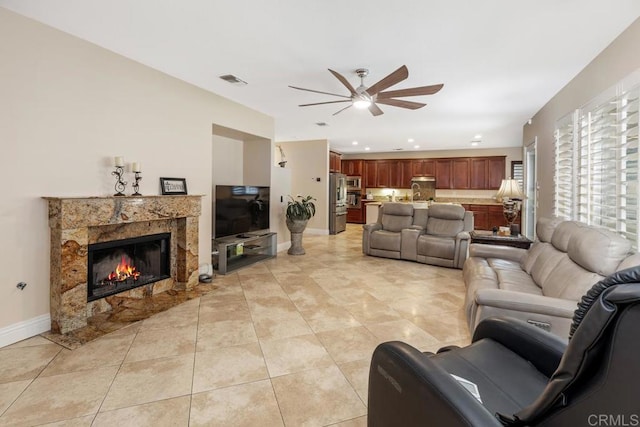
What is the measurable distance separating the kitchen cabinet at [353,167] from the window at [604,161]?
7.11 meters

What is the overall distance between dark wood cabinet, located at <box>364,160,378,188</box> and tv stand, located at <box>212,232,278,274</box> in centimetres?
581

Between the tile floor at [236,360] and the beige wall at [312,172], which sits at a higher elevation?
the beige wall at [312,172]

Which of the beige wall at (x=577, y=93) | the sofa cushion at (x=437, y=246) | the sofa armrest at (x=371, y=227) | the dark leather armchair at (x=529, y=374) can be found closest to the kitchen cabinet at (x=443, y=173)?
the beige wall at (x=577, y=93)

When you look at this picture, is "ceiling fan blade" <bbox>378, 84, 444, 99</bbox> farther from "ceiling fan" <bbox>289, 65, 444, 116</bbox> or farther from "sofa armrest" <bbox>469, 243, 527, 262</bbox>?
"sofa armrest" <bbox>469, 243, 527, 262</bbox>

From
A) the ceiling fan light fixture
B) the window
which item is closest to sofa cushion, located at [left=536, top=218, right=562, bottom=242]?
the window

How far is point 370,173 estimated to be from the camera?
11.0m

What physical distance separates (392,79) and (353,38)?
50 cm

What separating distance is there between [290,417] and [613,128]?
11.6ft

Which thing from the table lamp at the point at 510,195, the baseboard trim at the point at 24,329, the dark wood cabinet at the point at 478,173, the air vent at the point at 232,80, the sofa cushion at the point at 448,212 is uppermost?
the air vent at the point at 232,80

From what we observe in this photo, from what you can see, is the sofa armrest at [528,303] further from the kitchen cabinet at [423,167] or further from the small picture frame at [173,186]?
the kitchen cabinet at [423,167]

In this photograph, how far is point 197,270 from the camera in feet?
13.8

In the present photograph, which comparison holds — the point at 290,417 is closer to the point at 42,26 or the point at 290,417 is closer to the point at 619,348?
the point at 619,348

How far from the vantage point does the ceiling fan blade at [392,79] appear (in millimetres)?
2775

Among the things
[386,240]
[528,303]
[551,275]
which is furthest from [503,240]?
[528,303]
